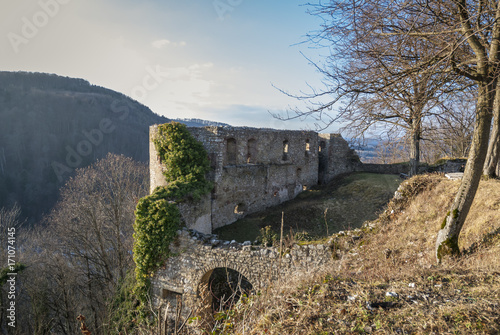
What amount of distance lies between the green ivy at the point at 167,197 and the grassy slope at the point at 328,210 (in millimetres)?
3980

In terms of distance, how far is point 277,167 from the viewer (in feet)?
67.8

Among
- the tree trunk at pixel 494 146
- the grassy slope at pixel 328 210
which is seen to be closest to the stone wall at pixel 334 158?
the grassy slope at pixel 328 210

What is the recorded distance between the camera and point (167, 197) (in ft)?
38.2

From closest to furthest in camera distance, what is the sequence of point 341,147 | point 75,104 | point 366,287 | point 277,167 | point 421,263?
point 366,287
point 421,263
point 277,167
point 341,147
point 75,104

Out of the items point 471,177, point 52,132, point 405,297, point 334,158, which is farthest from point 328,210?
point 52,132

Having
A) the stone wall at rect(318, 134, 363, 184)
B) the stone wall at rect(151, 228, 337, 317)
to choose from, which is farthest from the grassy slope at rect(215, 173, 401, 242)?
the stone wall at rect(151, 228, 337, 317)

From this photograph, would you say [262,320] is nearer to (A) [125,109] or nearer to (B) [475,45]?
(B) [475,45]

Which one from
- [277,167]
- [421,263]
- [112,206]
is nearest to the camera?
[421,263]

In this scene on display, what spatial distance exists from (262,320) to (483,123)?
18.9 feet

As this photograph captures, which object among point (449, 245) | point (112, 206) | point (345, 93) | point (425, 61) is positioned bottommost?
point (112, 206)

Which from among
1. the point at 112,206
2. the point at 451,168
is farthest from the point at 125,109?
the point at 451,168

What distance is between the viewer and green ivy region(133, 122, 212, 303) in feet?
33.4

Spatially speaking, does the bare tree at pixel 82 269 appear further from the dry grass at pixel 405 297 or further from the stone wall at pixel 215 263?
the dry grass at pixel 405 297

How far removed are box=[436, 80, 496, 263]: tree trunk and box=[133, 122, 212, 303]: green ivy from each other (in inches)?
331
